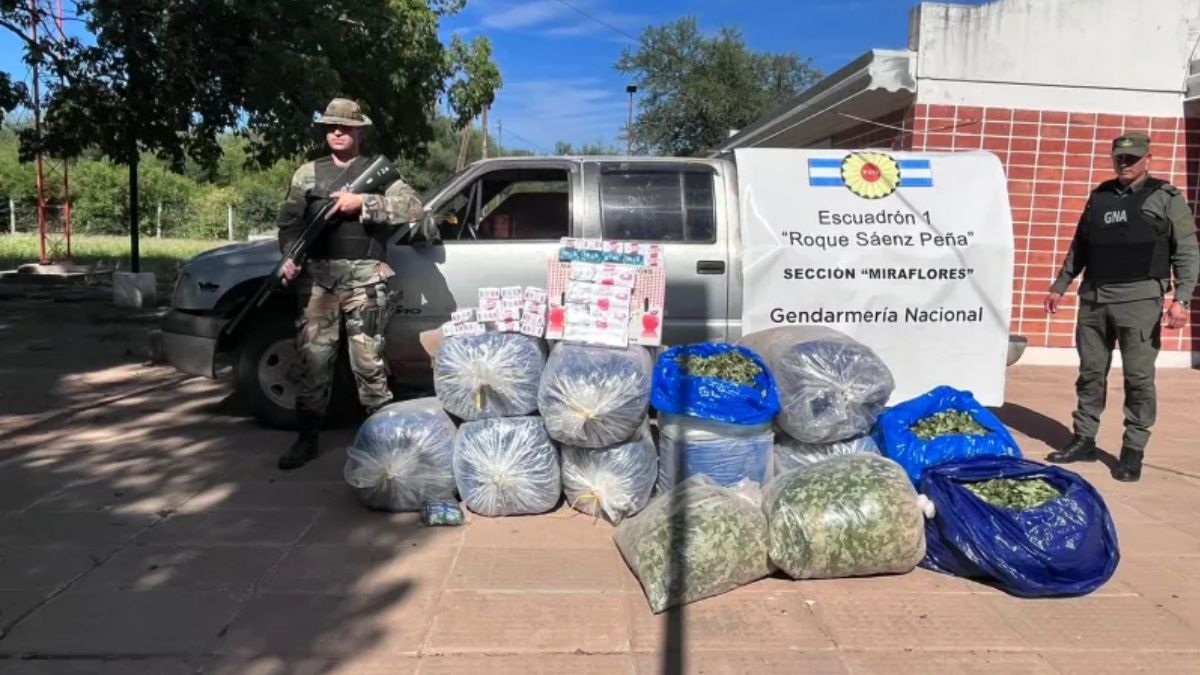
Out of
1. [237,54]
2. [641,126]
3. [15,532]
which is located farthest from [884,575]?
[641,126]

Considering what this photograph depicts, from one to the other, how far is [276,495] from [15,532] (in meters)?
1.19

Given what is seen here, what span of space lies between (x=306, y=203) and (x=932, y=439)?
3.64 metres

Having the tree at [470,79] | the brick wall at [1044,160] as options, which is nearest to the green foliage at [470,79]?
the tree at [470,79]

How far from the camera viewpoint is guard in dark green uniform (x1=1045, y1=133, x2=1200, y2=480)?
5.07 meters

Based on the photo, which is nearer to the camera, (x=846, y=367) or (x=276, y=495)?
(x=846, y=367)

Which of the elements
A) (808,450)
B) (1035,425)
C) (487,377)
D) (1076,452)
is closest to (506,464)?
(487,377)

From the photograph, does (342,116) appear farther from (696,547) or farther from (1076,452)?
(1076,452)

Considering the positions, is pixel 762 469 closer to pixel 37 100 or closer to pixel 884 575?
pixel 884 575

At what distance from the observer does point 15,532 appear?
420cm

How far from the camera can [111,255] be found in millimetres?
27922

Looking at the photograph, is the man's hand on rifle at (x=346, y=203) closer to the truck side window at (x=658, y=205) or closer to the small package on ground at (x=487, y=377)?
the small package on ground at (x=487, y=377)

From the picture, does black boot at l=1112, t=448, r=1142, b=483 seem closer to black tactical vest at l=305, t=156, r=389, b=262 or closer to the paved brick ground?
the paved brick ground

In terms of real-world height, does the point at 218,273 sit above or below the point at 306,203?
below

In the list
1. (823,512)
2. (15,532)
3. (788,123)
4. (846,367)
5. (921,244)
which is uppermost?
(788,123)
